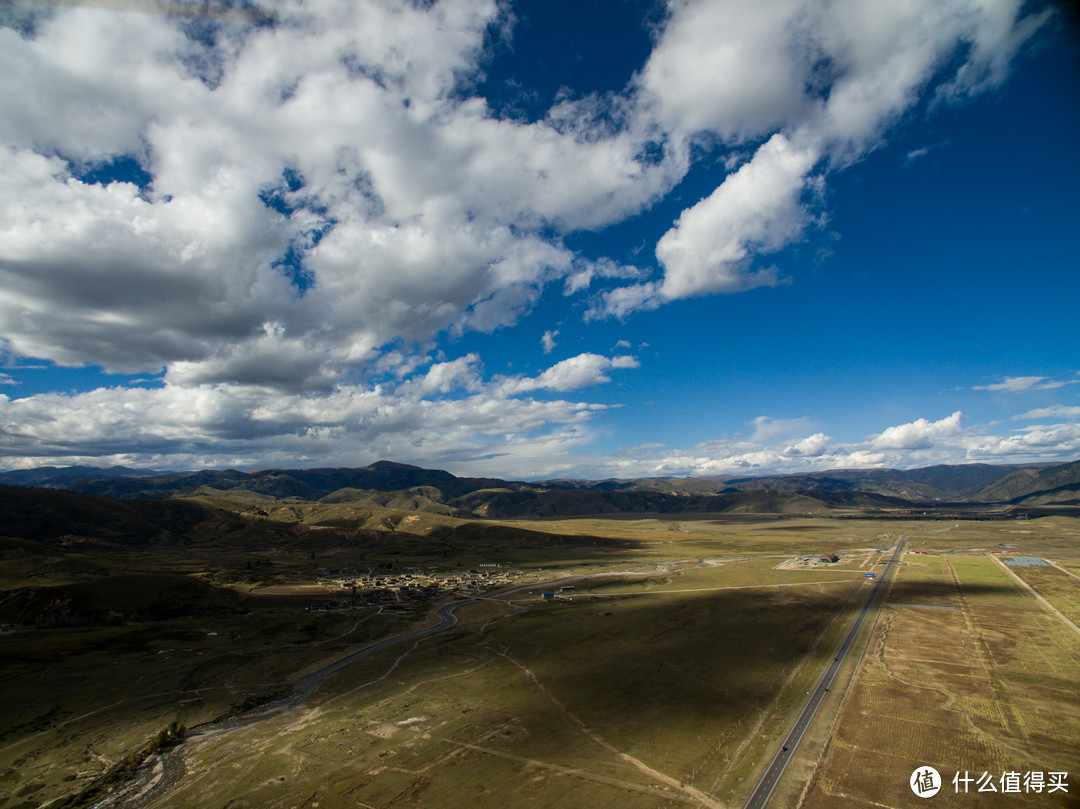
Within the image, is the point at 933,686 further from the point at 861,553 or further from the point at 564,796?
the point at 861,553

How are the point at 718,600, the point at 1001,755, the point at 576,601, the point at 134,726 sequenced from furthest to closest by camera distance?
the point at 576,601, the point at 718,600, the point at 134,726, the point at 1001,755

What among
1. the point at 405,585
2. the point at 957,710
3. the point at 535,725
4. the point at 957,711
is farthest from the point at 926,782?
the point at 405,585

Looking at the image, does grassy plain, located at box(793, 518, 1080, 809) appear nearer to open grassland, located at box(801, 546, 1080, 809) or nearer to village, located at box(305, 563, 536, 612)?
open grassland, located at box(801, 546, 1080, 809)

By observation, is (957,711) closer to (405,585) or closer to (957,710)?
(957,710)


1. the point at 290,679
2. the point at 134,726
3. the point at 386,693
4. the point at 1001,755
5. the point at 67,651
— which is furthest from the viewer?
the point at 67,651

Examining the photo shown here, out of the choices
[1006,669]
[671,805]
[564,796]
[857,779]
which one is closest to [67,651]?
[564,796]
